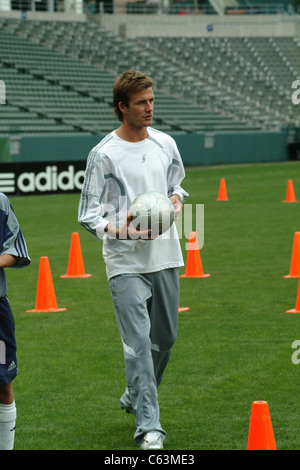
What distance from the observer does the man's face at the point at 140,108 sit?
5.52m

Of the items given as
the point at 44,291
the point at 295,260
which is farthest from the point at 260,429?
the point at 295,260

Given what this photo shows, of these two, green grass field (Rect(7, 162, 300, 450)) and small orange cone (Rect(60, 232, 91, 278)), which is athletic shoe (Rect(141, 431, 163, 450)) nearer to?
green grass field (Rect(7, 162, 300, 450))

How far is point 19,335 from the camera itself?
870 centimetres

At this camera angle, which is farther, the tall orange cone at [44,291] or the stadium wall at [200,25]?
the stadium wall at [200,25]

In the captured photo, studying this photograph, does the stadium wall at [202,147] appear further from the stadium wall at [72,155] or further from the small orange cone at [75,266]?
the small orange cone at [75,266]

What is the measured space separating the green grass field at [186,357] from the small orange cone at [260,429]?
0.67m

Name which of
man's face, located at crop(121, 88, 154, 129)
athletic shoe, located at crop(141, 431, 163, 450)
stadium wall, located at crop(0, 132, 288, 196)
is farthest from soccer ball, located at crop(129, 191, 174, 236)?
→ stadium wall, located at crop(0, 132, 288, 196)

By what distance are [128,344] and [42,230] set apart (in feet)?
38.1

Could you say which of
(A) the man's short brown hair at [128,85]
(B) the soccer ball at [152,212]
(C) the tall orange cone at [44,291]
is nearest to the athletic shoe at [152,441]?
(B) the soccer ball at [152,212]

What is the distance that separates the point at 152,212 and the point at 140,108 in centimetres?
65

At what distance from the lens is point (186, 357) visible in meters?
7.68

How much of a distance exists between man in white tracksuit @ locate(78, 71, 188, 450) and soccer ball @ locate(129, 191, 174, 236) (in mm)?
42

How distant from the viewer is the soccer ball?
5.34 metres

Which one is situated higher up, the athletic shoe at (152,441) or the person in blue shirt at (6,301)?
the person in blue shirt at (6,301)
